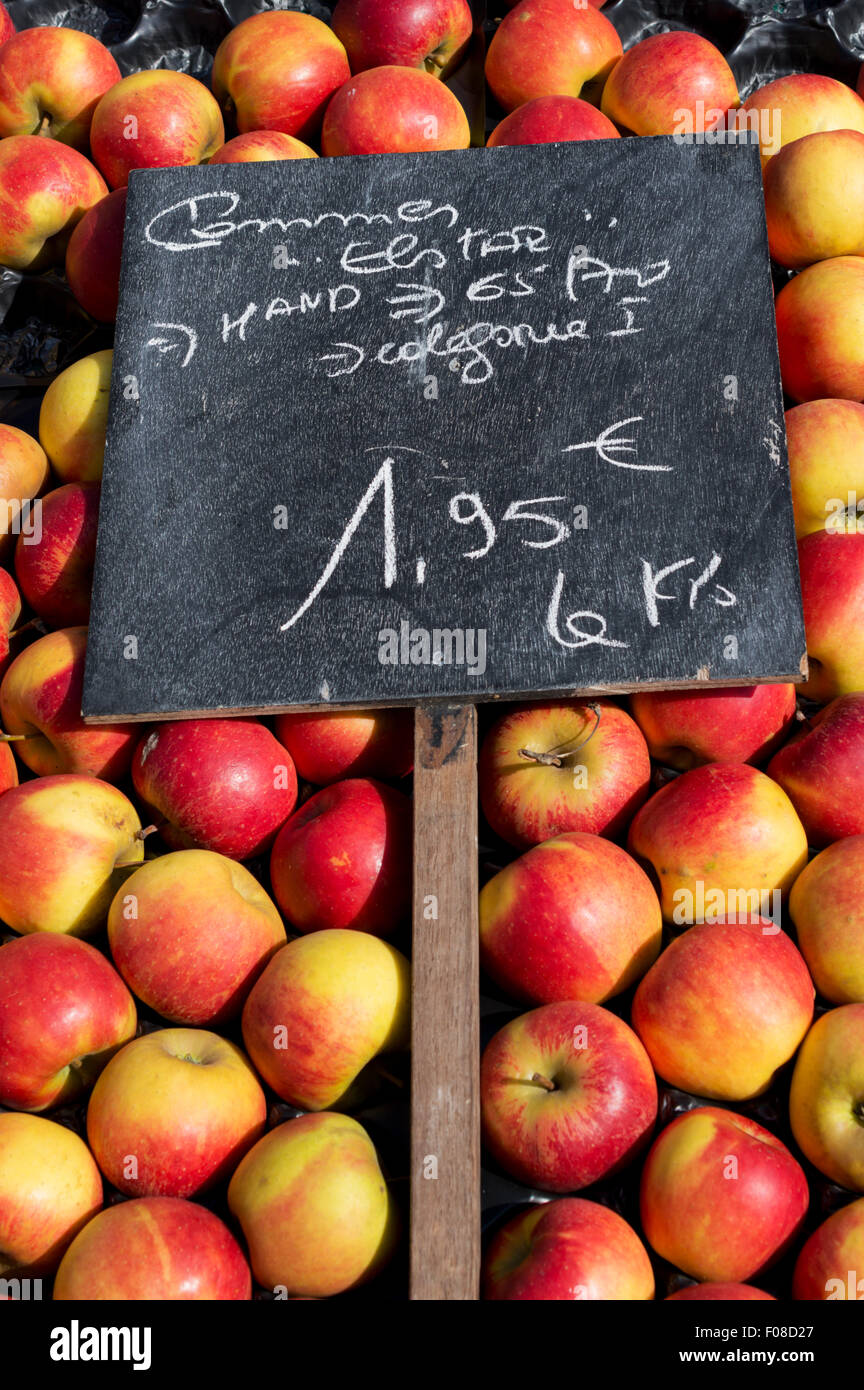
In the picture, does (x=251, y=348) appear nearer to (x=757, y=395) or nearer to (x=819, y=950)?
(x=757, y=395)

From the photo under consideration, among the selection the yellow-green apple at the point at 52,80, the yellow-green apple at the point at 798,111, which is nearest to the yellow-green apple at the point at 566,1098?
the yellow-green apple at the point at 798,111

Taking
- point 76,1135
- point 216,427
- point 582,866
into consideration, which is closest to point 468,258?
point 216,427

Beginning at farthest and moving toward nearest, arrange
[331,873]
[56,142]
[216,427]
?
[56,142] < [216,427] < [331,873]

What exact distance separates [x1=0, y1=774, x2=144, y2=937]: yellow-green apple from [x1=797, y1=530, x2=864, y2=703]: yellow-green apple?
46.8 inches

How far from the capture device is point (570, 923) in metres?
1.60

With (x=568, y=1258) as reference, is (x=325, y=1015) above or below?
above

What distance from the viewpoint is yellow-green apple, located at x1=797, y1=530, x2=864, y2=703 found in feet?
5.91

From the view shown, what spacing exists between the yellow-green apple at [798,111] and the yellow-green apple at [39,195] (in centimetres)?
151

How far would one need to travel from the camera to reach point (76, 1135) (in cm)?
159

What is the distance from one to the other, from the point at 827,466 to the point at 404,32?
1548mm

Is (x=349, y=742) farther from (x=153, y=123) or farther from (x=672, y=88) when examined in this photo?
(x=672, y=88)

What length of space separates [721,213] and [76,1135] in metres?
1.87

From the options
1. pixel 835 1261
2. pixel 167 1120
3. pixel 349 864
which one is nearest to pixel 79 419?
pixel 349 864

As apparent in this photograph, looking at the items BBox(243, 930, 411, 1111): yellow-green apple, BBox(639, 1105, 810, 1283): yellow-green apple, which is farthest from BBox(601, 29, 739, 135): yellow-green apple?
BBox(639, 1105, 810, 1283): yellow-green apple
